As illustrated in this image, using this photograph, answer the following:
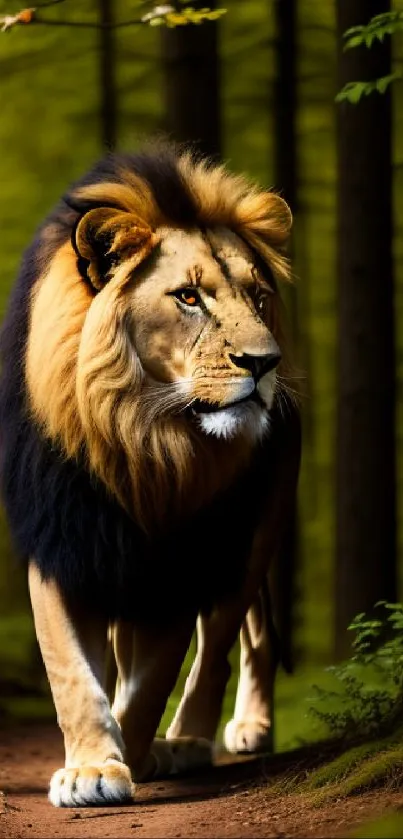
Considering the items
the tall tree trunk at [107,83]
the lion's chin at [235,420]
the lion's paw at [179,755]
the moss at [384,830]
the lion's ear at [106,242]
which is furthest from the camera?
the tall tree trunk at [107,83]

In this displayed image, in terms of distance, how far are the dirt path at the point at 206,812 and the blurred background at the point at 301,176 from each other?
5.34 ft

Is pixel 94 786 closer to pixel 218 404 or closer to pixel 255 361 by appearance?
pixel 218 404

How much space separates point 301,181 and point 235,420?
627cm

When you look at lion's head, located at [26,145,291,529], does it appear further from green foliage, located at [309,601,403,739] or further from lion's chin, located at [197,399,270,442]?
green foliage, located at [309,601,403,739]

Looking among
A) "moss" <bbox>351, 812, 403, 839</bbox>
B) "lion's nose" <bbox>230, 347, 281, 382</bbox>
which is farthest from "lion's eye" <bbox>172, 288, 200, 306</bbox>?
"moss" <bbox>351, 812, 403, 839</bbox>

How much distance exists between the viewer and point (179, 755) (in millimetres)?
5438

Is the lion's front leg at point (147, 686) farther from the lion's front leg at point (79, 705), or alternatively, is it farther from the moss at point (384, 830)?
the moss at point (384, 830)

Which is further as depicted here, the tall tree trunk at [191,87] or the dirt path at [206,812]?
the tall tree trunk at [191,87]

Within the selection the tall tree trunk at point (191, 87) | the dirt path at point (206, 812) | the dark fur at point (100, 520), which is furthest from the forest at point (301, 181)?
the dark fur at point (100, 520)

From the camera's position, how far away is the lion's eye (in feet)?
15.3

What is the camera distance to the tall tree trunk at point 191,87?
6.62 m

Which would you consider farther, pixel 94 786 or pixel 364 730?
pixel 364 730

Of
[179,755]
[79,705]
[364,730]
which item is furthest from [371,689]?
[79,705]

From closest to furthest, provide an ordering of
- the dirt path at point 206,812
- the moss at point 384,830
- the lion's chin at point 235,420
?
the moss at point 384,830
the dirt path at point 206,812
the lion's chin at point 235,420
